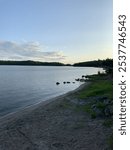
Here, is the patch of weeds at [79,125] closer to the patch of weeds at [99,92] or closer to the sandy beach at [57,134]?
the sandy beach at [57,134]

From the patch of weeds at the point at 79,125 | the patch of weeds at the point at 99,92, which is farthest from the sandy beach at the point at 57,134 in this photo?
the patch of weeds at the point at 99,92

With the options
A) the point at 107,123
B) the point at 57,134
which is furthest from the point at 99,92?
the point at 57,134

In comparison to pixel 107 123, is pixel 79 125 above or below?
below

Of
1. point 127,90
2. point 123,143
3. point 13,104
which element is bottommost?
point 13,104

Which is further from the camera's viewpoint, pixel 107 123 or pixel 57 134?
pixel 107 123

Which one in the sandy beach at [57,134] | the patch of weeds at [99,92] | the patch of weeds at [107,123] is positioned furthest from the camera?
the patch of weeds at [99,92]

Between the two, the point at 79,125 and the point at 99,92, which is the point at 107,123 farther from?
the point at 99,92

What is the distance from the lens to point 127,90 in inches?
194

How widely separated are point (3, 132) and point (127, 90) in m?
15.6

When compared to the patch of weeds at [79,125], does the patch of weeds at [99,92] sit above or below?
above

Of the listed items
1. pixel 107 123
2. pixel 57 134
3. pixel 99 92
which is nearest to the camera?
pixel 57 134

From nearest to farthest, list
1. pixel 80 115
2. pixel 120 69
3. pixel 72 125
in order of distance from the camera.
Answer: pixel 120 69, pixel 72 125, pixel 80 115

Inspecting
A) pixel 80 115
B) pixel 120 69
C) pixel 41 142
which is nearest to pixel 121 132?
pixel 120 69

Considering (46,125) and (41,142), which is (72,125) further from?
(41,142)
